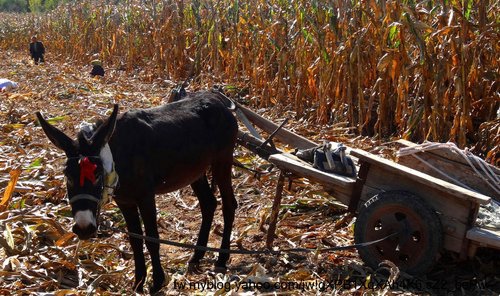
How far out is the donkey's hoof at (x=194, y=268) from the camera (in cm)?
499

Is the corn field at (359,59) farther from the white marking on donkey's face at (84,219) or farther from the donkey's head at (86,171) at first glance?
the white marking on donkey's face at (84,219)

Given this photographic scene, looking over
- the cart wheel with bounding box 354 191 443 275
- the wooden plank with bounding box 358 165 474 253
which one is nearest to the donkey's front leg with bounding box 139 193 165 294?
the cart wheel with bounding box 354 191 443 275

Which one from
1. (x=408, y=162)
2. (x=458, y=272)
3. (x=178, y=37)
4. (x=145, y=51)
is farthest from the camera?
(x=145, y=51)

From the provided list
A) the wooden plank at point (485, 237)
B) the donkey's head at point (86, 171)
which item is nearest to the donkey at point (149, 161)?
the donkey's head at point (86, 171)

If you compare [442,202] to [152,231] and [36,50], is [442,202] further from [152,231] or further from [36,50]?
[36,50]

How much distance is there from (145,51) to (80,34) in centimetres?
639

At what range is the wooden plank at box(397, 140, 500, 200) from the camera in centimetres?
455

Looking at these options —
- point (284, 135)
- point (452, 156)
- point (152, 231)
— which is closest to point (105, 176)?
point (152, 231)

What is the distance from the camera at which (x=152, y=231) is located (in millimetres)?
4438

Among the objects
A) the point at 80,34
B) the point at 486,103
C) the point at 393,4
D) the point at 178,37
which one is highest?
the point at 393,4

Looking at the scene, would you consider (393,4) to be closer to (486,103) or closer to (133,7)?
(486,103)

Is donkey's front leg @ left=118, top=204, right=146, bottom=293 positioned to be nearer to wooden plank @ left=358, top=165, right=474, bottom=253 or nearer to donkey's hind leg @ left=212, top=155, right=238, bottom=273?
donkey's hind leg @ left=212, top=155, right=238, bottom=273

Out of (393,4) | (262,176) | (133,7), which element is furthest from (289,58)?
(133,7)

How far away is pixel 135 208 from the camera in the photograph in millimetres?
4496
